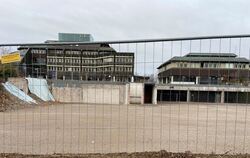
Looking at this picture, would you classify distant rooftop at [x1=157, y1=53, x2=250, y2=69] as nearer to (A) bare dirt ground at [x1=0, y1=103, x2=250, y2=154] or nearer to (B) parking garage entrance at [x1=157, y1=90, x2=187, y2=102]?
(A) bare dirt ground at [x1=0, y1=103, x2=250, y2=154]

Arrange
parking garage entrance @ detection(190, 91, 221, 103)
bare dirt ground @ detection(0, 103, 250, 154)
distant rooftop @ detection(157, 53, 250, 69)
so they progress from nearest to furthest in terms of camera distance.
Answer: distant rooftop @ detection(157, 53, 250, 69)
bare dirt ground @ detection(0, 103, 250, 154)
parking garage entrance @ detection(190, 91, 221, 103)

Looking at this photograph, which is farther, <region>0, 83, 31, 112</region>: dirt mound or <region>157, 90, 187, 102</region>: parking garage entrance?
<region>0, 83, 31, 112</region>: dirt mound

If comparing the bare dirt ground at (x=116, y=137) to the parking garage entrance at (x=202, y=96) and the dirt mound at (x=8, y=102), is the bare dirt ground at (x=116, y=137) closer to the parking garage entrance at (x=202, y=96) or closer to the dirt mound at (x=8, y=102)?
the parking garage entrance at (x=202, y=96)

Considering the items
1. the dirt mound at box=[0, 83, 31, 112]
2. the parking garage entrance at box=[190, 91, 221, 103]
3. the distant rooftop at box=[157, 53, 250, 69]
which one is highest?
the distant rooftop at box=[157, 53, 250, 69]

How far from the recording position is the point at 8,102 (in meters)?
33.2

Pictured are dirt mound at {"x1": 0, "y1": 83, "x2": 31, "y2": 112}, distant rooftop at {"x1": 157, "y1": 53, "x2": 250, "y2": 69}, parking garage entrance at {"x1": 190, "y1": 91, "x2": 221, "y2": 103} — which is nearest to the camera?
distant rooftop at {"x1": 157, "y1": 53, "x2": 250, "y2": 69}

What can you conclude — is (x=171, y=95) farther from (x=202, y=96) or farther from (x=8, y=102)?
(x=8, y=102)

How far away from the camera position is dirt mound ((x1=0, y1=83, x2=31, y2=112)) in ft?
99.9

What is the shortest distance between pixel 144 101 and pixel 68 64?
188 ft

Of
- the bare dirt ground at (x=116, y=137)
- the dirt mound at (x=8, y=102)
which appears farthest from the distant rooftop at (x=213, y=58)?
the dirt mound at (x=8, y=102)

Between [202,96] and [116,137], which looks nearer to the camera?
[116,137]

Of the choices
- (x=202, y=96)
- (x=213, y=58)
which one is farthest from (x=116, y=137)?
(x=202, y=96)

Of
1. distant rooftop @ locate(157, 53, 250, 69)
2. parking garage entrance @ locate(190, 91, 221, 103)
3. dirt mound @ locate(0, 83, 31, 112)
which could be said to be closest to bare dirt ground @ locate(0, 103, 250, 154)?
parking garage entrance @ locate(190, 91, 221, 103)

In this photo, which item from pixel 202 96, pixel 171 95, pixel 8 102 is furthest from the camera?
pixel 8 102
